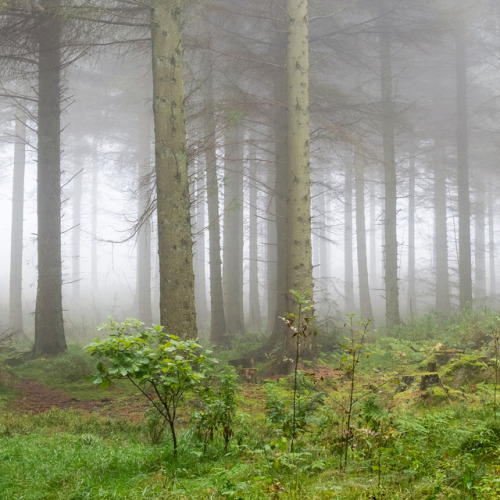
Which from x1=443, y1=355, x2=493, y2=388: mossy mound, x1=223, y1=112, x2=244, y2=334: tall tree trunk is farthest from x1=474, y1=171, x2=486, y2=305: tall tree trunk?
x1=443, y1=355, x2=493, y2=388: mossy mound

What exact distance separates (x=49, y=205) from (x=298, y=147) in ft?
20.7

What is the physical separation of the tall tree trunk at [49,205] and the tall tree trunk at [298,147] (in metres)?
5.54

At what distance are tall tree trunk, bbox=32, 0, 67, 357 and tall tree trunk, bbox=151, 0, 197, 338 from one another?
441 cm

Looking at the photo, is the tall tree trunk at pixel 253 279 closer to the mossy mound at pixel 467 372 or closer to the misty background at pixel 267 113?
the misty background at pixel 267 113

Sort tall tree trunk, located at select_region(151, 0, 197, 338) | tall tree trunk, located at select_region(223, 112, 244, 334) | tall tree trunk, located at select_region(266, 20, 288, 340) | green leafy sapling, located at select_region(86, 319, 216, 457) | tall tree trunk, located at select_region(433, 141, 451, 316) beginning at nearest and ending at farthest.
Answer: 1. green leafy sapling, located at select_region(86, 319, 216, 457)
2. tall tree trunk, located at select_region(151, 0, 197, 338)
3. tall tree trunk, located at select_region(266, 20, 288, 340)
4. tall tree trunk, located at select_region(223, 112, 244, 334)
5. tall tree trunk, located at select_region(433, 141, 451, 316)

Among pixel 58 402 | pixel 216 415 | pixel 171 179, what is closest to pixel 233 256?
pixel 171 179

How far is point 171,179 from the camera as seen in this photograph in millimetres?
8180

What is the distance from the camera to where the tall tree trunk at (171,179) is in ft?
26.6

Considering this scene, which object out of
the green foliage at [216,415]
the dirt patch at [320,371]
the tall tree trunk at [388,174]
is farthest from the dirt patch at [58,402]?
the tall tree trunk at [388,174]

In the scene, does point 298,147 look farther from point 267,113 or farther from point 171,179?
point 267,113

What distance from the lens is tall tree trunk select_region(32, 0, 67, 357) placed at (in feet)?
37.0

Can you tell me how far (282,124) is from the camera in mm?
12852

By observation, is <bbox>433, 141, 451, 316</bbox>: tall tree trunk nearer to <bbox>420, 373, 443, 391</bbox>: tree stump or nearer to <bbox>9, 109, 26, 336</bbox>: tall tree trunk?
<bbox>420, 373, 443, 391</bbox>: tree stump

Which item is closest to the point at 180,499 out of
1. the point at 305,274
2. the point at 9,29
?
the point at 305,274
